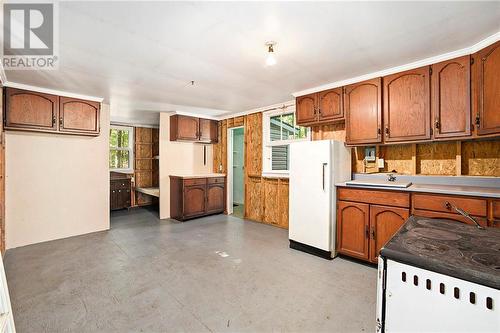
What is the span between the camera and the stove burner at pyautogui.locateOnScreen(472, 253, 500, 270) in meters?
0.91

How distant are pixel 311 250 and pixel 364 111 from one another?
1881mm

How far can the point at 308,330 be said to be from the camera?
171cm

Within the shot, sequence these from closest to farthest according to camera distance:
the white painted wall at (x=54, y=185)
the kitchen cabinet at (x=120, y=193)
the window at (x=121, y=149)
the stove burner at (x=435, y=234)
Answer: the stove burner at (x=435, y=234) → the white painted wall at (x=54, y=185) → the kitchen cabinet at (x=120, y=193) → the window at (x=121, y=149)

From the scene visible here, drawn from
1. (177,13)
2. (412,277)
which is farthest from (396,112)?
(177,13)

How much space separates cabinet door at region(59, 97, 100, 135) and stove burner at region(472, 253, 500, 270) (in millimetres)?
4562

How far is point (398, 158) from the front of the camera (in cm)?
300

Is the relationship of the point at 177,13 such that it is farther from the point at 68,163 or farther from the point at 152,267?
the point at 68,163

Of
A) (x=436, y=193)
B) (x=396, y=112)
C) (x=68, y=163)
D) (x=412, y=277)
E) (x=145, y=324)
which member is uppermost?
(x=396, y=112)

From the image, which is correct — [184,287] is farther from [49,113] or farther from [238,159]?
[238,159]

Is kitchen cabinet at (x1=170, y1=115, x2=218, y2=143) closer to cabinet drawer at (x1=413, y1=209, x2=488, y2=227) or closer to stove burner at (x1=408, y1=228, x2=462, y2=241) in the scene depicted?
cabinet drawer at (x1=413, y1=209, x2=488, y2=227)

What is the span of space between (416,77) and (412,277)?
239cm

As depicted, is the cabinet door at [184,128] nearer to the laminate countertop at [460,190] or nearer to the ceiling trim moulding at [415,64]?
the ceiling trim moulding at [415,64]

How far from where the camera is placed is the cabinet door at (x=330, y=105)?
3.16 m

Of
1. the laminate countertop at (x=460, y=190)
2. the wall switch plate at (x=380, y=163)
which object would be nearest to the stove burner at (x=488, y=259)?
the laminate countertop at (x=460, y=190)
